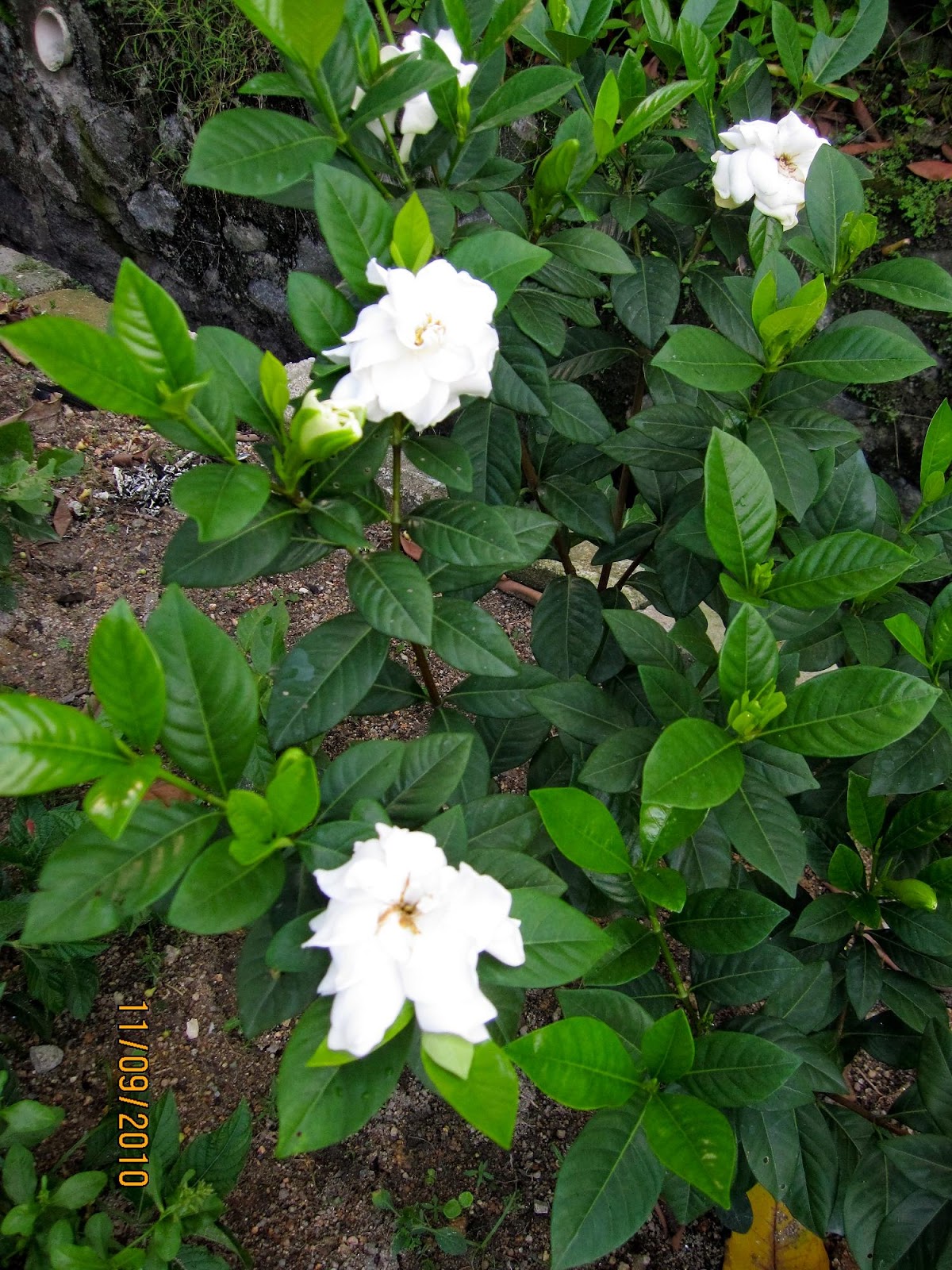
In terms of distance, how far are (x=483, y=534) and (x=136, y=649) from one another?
42 cm

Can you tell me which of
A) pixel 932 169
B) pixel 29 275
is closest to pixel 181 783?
pixel 932 169

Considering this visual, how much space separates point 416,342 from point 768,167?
73 centimetres

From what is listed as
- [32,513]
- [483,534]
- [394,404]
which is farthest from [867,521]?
[32,513]

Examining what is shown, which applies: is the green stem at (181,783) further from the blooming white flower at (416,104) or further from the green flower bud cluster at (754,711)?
the blooming white flower at (416,104)

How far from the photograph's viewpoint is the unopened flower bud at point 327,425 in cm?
79

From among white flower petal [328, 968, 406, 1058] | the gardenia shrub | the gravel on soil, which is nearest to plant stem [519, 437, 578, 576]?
the gardenia shrub

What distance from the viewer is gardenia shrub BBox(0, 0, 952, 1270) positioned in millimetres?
728

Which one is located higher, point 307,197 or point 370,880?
point 307,197

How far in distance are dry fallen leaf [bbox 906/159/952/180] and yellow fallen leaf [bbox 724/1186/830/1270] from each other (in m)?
2.54

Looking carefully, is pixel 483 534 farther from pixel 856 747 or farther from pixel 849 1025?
pixel 849 1025

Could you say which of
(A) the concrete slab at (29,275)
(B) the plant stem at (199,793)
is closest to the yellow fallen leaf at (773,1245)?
(B) the plant stem at (199,793)

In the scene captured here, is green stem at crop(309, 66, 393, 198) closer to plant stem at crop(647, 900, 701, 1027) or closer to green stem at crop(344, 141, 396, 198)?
green stem at crop(344, 141, 396, 198)

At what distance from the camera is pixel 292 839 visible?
2.65 ft

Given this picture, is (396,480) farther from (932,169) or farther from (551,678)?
(932,169)
